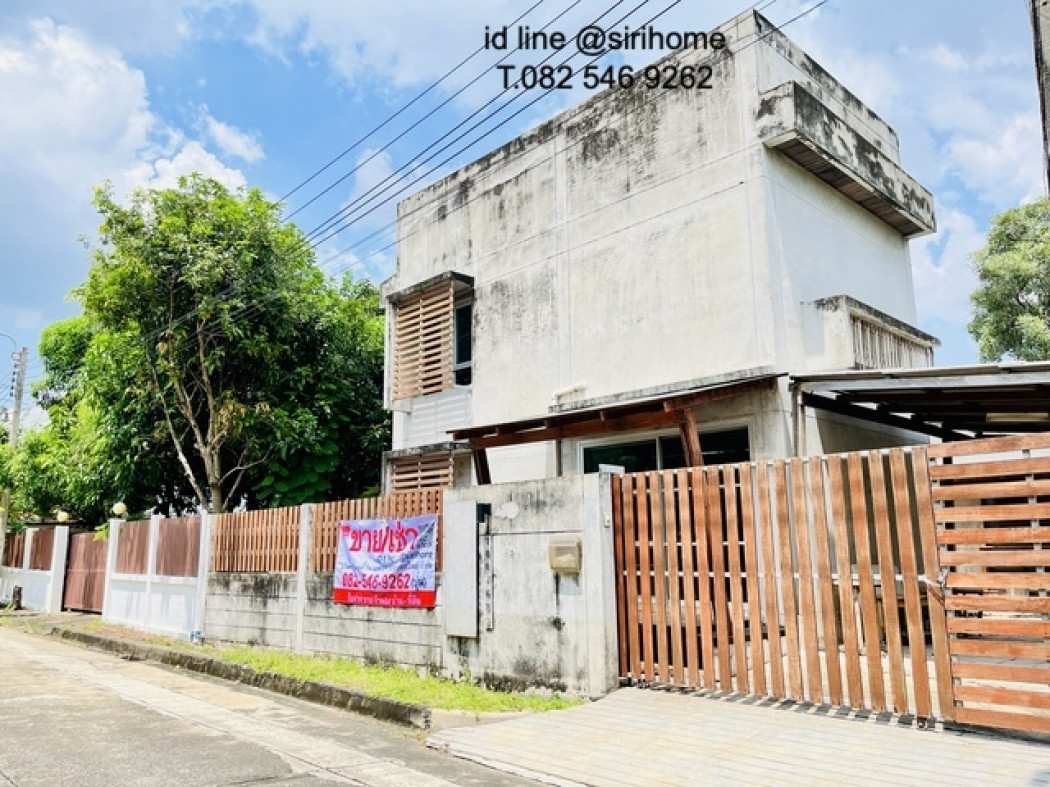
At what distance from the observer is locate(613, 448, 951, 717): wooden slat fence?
5238 mm

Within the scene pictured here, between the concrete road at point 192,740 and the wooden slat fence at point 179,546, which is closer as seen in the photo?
the concrete road at point 192,740

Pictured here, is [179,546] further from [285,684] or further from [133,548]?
[285,684]

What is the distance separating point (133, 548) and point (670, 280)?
1178 centimetres

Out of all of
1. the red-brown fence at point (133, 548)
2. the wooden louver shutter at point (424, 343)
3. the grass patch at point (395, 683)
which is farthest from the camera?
the red-brown fence at point (133, 548)

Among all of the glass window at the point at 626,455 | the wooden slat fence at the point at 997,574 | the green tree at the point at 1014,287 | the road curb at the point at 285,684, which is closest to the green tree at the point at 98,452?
the road curb at the point at 285,684

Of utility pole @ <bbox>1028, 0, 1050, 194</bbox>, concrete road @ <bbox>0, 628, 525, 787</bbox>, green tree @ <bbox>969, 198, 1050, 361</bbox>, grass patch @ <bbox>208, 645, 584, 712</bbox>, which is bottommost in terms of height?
concrete road @ <bbox>0, 628, 525, 787</bbox>

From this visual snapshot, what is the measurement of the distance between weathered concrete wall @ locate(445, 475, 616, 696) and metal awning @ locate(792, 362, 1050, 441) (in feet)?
10.1

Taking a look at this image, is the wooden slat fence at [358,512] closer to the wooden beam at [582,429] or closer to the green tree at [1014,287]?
the wooden beam at [582,429]

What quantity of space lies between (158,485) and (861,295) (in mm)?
15382

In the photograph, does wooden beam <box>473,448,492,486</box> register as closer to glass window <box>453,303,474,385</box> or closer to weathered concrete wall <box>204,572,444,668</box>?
weathered concrete wall <box>204,572,444,668</box>

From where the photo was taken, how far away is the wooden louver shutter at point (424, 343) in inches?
516

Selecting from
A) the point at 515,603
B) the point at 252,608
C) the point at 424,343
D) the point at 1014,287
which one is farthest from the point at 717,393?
the point at 1014,287

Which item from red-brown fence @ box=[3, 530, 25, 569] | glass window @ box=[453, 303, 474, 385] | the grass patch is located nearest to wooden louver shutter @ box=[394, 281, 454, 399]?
glass window @ box=[453, 303, 474, 385]

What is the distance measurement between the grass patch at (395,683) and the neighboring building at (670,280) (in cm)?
304
